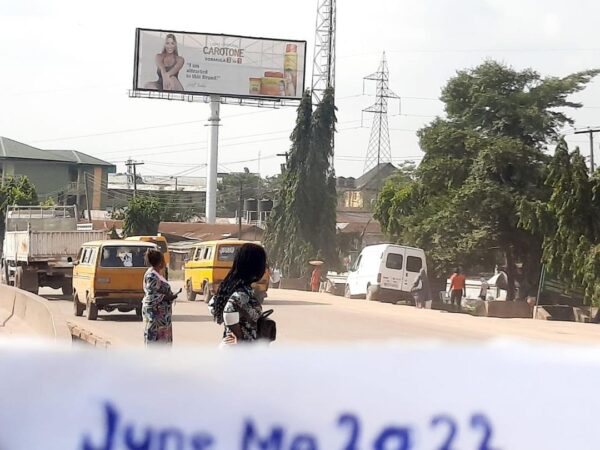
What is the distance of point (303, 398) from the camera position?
3.70 meters

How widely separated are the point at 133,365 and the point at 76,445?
1.21 ft

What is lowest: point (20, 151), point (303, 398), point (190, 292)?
point (190, 292)

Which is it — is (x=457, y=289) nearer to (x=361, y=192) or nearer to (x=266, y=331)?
(x=266, y=331)

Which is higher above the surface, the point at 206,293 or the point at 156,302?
the point at 156,302

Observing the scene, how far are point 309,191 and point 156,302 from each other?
34.7 m

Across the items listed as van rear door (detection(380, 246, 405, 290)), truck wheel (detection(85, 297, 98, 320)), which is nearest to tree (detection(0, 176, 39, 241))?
van rear door (detection(380, 246, 405, 290))

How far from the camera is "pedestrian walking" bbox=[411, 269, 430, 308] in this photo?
25.8m

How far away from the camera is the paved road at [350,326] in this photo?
15102mm

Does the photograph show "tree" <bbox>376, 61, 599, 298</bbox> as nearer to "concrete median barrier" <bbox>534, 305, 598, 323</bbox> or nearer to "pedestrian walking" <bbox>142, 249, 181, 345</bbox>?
"concrete median barrier" <bbox>534, 305, 598, 323</bbox>

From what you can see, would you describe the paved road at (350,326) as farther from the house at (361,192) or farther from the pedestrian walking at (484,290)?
the house at (361,192)

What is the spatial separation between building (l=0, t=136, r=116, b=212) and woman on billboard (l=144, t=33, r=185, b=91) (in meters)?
5.66

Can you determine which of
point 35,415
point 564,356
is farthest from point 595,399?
point 35,415

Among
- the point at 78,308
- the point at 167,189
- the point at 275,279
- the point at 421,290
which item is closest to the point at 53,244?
the point at 78,308

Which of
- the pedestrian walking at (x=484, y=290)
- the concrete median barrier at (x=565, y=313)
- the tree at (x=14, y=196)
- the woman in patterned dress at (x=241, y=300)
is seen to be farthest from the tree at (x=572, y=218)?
the woman in patterned dress at (x=241, y=300)
